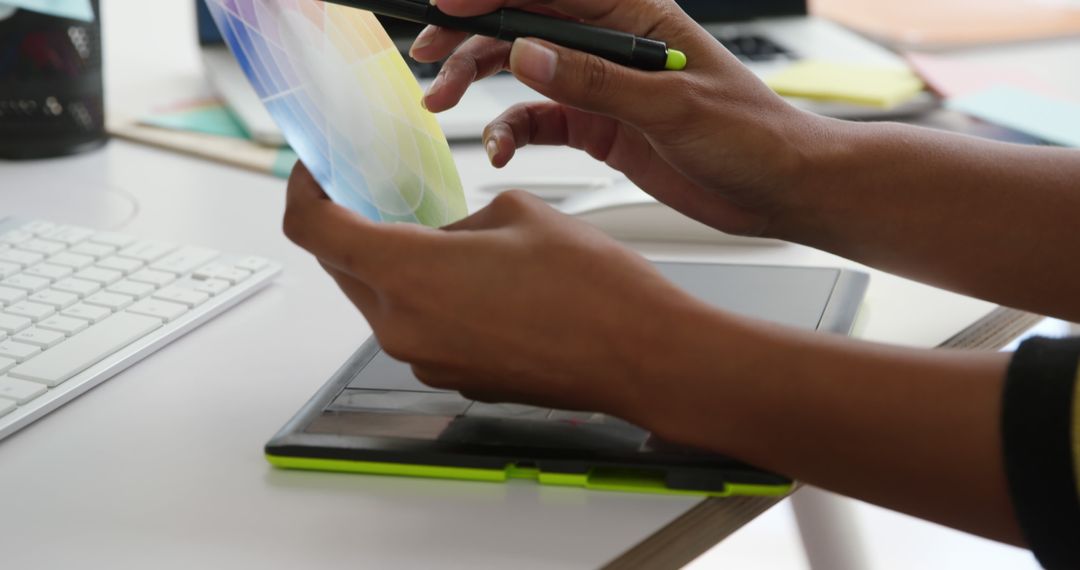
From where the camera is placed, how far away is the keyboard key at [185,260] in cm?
74

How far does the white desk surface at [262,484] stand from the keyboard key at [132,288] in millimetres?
45

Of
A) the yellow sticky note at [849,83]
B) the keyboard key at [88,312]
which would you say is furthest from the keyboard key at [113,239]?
the yellow sticky note at [849,83]

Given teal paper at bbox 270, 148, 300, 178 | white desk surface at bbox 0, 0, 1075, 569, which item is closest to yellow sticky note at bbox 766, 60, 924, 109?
white desk surface at bbox 0, 0, 1075, 569

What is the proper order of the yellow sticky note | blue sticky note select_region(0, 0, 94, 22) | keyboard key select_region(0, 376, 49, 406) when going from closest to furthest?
keyboard key select_region(0, 376, 49, 406)
blue sticky note select_region(0, 0, 94, 22)
the yellow sticky note

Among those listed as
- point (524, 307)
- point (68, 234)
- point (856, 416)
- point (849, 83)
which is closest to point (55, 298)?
point (68, 234)

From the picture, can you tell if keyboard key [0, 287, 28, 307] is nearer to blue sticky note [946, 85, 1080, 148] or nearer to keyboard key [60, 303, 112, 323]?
keyboard key [60, 303, 112, 323]

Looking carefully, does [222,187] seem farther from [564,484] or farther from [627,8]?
[564,484]

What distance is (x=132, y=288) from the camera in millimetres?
706

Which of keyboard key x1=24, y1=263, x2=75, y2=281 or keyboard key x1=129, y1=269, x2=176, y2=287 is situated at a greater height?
keyboard key x1=129, y1=269, x2=176, y2=287

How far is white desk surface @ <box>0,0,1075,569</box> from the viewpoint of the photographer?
470 mm

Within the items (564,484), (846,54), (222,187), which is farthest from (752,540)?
(564,484)

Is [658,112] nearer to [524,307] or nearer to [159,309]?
[524,307]

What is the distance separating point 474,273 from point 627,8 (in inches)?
9.2

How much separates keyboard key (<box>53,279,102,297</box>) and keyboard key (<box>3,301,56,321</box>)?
0.02m
